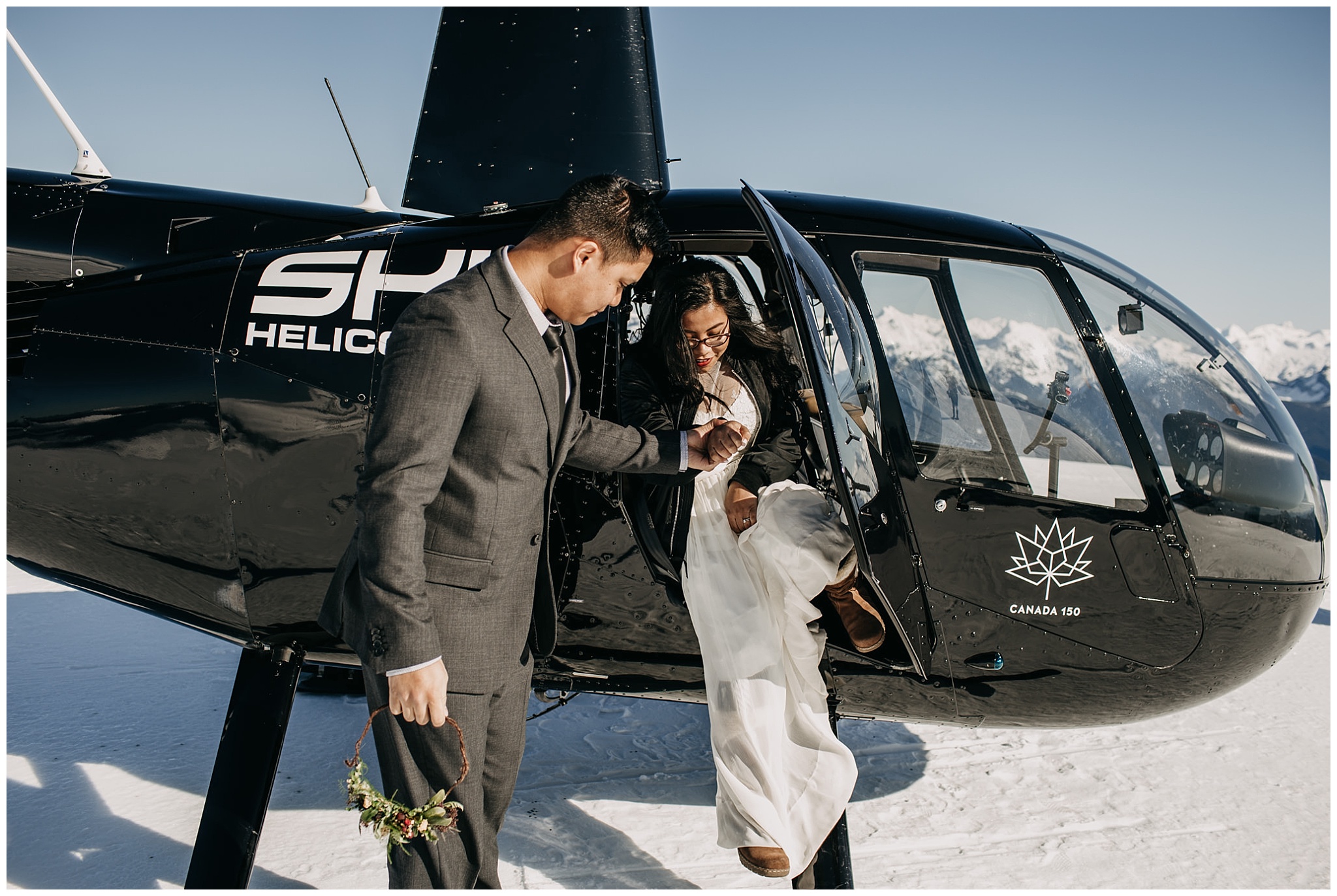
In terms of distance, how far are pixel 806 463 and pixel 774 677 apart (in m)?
0.77

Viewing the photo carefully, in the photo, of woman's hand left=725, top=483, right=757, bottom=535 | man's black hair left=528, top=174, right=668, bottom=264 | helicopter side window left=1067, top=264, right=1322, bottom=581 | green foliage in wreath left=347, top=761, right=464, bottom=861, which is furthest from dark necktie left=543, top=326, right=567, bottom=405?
helicopter side window left=1067, top=264, right=1322, bottom=581

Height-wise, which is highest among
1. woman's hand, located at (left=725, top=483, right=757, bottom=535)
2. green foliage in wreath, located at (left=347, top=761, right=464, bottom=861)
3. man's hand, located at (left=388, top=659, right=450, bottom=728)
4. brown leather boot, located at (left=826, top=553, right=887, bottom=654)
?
woman's hand, located at (left=725, top=483, right=757, bottom=535)

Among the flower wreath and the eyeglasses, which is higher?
the eyeglasses

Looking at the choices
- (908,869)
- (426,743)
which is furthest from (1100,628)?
(426,743)

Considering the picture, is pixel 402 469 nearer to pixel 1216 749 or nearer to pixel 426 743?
pixel 426 743

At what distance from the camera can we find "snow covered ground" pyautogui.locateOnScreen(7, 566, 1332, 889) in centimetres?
283

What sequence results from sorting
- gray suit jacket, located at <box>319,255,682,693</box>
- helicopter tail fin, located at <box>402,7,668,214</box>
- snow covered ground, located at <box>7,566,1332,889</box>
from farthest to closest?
helicopter tail fin, located at <box>402,7,668,214</box> < snow covered ground, located at <box>7,566,1332,889</box> < gray suit jacket, located at <box>319,255,682,693</box>

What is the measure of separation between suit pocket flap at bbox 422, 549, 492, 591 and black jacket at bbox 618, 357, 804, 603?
2.16ft

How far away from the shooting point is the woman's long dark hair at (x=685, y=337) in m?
2.54

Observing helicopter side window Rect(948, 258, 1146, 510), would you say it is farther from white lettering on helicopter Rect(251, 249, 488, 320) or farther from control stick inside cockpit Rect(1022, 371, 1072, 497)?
white lettering on helicopter Rect(251, 249, 488, 320)

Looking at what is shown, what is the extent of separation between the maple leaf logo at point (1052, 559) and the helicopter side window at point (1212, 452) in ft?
1.12

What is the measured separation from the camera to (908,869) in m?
2.86

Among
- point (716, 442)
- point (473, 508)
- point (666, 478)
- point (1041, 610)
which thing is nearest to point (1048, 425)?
point (1041, 610)

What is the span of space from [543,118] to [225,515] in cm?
193
